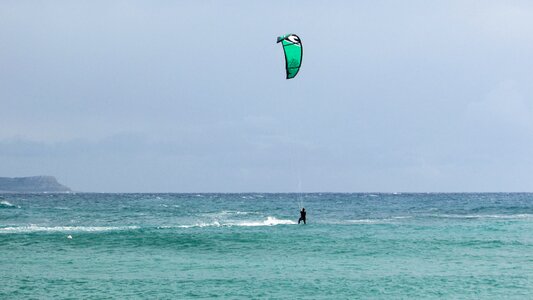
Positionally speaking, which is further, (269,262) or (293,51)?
(293,51)

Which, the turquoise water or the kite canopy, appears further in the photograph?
the kite canopy

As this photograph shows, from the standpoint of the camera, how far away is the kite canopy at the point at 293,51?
1025 inches

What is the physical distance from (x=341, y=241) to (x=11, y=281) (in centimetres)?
1512

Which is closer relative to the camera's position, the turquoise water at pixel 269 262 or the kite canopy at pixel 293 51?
the turquoise water at pixel 269 262

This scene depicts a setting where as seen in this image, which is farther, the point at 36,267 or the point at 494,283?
the point at 36,267

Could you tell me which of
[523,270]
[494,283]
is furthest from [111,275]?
[523,270]

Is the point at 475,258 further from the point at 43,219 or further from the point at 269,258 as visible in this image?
the point at 43,219

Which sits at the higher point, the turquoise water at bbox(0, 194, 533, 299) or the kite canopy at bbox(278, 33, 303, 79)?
the kite canopy at bbox(278, 33, 303, 79)

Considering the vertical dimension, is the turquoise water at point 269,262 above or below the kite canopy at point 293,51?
below

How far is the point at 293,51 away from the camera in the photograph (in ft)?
85.9

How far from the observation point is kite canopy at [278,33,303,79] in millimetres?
26031

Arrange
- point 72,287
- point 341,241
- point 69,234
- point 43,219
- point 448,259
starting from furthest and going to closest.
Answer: point 43,219 < point 69,234 < point 341,241 < point 448,259 < point 72,287

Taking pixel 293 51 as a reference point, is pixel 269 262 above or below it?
below

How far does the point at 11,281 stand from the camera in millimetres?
20938
